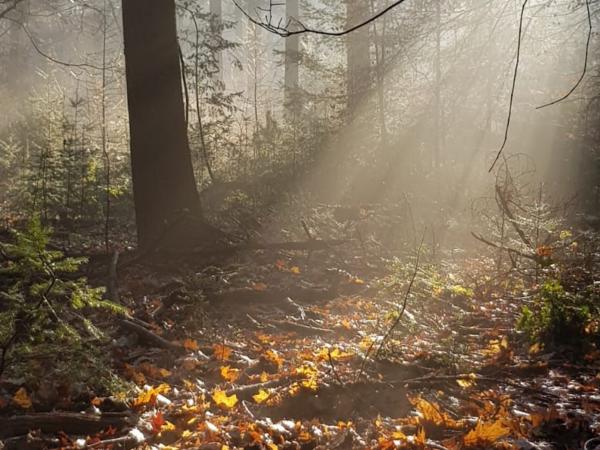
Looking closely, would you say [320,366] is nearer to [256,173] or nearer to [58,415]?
[58,415]

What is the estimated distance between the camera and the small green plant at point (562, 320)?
421 cm

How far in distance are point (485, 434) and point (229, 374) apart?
1.82 m

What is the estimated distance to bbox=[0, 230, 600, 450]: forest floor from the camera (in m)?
2.81

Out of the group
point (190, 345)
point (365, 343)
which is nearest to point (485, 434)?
point (365, 343)

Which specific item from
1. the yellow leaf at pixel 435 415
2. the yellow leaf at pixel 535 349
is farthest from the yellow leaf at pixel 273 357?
the yellow leaf at pixel 535 349

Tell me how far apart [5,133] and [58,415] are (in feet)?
46.0

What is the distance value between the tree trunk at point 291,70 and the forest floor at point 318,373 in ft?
8.74

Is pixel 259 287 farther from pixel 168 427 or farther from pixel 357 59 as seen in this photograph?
pixel 357 59

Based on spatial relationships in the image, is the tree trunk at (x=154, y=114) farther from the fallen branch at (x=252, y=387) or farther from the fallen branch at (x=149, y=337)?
the fallen branch at (x=252, y=387)

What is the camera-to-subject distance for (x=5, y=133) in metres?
14.4

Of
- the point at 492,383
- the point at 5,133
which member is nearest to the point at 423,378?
the point at 492,383

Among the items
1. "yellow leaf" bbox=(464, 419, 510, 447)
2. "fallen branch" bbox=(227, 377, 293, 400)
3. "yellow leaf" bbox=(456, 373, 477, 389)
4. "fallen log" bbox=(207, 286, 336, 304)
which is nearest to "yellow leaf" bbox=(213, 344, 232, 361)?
"fallen branch" bbox=(227, 377, 293, 400)

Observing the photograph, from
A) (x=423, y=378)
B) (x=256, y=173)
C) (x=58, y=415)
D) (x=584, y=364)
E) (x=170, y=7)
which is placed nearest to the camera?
(x=58, y=415)

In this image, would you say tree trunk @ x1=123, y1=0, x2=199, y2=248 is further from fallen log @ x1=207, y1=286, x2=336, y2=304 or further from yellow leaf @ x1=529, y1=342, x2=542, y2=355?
yellow leaf @ x1=529, y1=342, x2=542, y2=355
